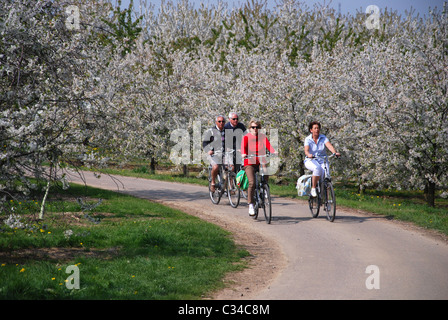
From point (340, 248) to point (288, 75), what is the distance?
11005 mm

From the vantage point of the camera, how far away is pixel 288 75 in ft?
61.0

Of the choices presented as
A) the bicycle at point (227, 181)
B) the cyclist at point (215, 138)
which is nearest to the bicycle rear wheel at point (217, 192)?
the bicycle at point (227, 181)

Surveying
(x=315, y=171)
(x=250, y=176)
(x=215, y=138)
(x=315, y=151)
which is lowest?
(x=250, y=176)

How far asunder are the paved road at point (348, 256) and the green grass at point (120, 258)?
101 centimetres

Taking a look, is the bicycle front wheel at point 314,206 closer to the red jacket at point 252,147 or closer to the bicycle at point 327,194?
the bicycle at point 327,194

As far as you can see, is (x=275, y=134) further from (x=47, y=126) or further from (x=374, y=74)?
(x=47, y=126)

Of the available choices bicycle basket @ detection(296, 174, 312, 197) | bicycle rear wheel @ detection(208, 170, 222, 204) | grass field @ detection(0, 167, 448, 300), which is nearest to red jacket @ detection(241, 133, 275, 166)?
bicycle basket @ detection(296, 174, 312, 197)

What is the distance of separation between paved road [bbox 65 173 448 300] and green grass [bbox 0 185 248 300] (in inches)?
39.7

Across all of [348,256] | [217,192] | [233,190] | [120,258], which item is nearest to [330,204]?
[233,190]

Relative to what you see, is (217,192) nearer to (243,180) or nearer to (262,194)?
(243,180)

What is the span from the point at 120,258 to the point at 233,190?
20.5ft

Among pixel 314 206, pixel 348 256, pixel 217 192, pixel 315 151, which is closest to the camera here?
pixel 348 256

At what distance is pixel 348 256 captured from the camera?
8.11m
